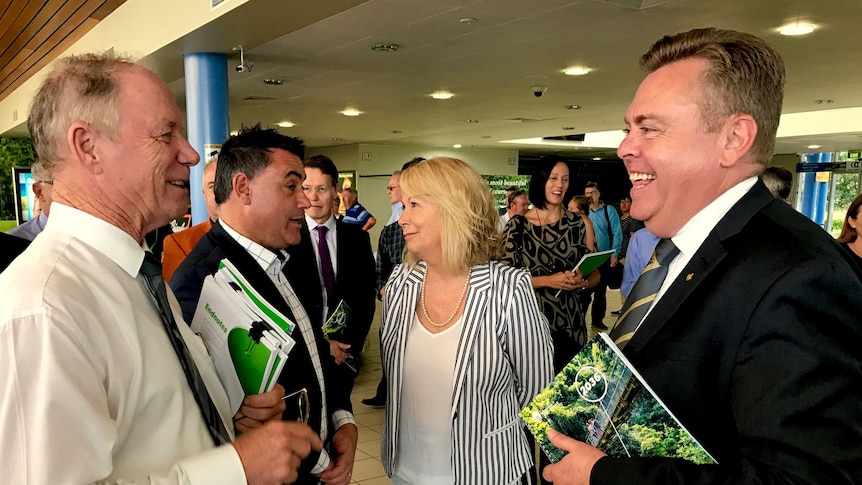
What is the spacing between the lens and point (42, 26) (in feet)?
21.7

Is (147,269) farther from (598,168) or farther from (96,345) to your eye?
(598,168)

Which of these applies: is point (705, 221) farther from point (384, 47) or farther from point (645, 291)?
point (384, 47)

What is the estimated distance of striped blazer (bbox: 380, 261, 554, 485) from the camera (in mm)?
1971

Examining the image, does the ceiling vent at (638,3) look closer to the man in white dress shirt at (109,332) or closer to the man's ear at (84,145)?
the man in white dress shirt at (109,332)

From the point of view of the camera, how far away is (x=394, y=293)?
225cm

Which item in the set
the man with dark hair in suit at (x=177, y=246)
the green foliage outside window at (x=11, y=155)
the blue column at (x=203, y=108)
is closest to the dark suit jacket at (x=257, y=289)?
the man with dark hair in suit at (x=177, y=246)

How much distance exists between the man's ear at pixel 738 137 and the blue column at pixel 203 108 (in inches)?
185

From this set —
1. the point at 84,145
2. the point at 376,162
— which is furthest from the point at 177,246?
the point at 376,162

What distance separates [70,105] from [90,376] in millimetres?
521

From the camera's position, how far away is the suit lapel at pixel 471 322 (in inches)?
77.7

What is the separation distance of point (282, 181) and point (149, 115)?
3.18 ft

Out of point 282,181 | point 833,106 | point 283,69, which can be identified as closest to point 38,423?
point 282,181

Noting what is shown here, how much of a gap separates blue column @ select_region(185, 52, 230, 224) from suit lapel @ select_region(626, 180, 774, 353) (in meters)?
4.68

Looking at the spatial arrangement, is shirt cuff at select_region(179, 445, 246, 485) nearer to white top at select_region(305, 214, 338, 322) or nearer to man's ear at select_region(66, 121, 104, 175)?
man's ear at select_region(66, 121, 104, 175)
